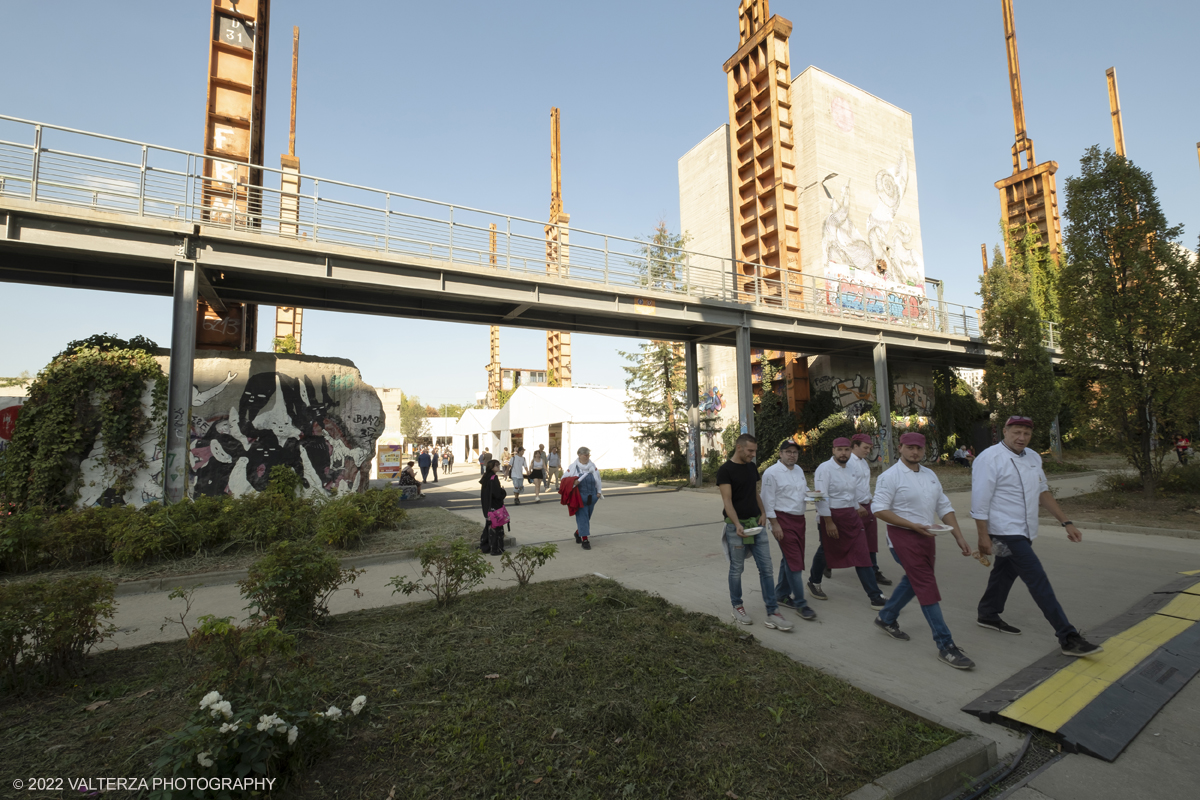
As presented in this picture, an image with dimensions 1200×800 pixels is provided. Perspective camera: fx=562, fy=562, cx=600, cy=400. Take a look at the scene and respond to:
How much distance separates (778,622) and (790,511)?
110 cm

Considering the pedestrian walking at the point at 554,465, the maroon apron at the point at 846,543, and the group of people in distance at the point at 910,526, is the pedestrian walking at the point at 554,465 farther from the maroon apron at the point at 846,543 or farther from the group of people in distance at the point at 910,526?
the group of people in distance at the point at 910,526

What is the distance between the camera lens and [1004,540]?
4879mm

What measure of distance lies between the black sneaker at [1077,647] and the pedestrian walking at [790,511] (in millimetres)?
1948

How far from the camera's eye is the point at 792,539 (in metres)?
5.72

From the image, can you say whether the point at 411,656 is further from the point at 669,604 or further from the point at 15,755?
the point at 669,604

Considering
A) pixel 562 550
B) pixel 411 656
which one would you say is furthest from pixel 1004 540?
pixel 562 550

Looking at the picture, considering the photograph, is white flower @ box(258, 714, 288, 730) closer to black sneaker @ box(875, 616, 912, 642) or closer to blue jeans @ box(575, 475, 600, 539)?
black sneaker @ box(875, 616, 912, 642)

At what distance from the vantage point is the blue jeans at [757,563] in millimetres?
5352

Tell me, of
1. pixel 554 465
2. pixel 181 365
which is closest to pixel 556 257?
pixel 554 465

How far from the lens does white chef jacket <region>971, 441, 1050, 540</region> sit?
4.85 meters

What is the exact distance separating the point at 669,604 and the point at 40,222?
45.7 feet

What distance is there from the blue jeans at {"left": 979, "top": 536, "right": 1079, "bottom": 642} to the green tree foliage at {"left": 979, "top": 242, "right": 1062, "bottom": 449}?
826 inches

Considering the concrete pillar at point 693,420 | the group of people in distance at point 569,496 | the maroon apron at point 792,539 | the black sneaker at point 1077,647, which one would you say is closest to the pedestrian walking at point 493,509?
the group of people in distance at point 569,496

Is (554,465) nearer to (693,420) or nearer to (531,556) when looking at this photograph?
(693,420)
